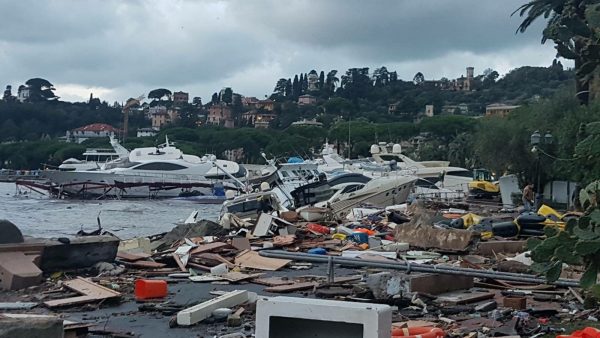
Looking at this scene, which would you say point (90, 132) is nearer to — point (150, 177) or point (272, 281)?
point (150, 177)

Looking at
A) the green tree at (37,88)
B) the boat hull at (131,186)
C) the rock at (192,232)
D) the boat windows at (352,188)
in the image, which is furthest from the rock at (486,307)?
the green tree at (37,88)

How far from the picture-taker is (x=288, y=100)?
193m

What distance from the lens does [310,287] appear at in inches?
462

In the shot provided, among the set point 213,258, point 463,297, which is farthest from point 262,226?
point 463,297

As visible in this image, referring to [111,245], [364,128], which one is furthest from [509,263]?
[364,128]

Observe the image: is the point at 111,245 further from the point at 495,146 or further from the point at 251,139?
the point at 251,139

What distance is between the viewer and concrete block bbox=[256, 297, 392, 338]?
6000 mm

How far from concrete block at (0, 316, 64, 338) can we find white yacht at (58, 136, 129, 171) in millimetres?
77144

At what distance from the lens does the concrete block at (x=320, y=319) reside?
600cm

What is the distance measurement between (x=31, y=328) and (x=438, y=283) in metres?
6.49

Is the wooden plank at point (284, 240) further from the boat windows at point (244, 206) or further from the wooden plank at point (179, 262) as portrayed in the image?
the boat windows at point (244, 206)

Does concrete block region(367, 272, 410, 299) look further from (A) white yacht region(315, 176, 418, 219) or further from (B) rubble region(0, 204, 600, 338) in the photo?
(A) white yacht region(315, 176, 418, 219)

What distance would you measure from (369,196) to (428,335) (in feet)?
86.1

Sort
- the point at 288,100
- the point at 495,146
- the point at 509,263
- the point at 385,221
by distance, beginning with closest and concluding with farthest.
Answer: the point at 509,263 < the point at 385,221 < the point at 495,146 < the point at 288,100
